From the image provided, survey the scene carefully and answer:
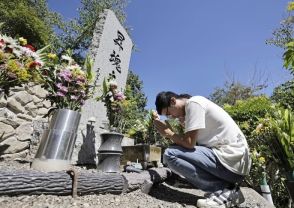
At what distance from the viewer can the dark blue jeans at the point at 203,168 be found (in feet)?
7.75

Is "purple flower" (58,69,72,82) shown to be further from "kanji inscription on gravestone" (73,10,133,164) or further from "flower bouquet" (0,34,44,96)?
"kanji inscription on gravestone" (73,10,133,164)

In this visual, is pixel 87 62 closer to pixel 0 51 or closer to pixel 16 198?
pixel 0 51

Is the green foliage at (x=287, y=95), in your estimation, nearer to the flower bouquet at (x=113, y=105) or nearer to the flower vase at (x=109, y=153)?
the flower bouquet at (x=113, y=105)

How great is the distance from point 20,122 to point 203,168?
273 cm

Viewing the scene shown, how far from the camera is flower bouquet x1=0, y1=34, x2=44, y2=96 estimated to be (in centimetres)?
264

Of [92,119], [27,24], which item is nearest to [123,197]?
[92,119]

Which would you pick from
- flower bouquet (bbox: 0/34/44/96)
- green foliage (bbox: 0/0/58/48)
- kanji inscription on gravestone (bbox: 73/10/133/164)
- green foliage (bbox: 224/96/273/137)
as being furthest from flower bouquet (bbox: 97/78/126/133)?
green foliage (bbox: 0/0/58/48)

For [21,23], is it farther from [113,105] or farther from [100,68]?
[113,105]

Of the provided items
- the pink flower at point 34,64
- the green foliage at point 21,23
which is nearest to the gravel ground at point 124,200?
the pink flower at point 34,64

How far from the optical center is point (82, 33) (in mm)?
16188

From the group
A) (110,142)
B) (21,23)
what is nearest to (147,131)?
(110,142)

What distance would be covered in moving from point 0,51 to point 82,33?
46.9 ft

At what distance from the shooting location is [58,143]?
265 cm

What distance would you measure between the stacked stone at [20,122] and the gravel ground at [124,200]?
6.59ft
